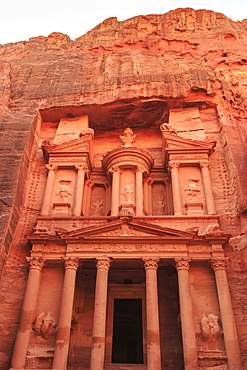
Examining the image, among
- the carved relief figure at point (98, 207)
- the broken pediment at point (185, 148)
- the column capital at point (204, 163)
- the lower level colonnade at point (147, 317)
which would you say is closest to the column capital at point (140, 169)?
the broken pediment at point (185, 148)

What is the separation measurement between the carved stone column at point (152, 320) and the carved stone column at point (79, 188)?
3926 mm

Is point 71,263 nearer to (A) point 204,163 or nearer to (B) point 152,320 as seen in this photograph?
(B) point 152,320

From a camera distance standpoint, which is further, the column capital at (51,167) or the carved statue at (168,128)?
the carved statue at (168,128)

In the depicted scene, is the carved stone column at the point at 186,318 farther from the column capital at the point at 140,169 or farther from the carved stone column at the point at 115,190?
the column capital at the point at 140,169

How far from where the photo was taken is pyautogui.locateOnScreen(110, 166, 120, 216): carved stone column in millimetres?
14411

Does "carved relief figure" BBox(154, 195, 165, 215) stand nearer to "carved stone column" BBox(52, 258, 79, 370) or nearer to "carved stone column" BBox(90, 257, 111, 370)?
"carved stone column" BBox(90, 257, 111, 370)

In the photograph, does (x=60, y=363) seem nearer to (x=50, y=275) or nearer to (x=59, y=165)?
(x=50, y=275)

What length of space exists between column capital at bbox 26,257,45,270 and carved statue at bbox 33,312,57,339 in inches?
71.0

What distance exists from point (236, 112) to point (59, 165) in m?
9.57

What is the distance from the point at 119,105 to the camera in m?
17.6

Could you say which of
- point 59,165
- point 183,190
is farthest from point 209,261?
point 59,165

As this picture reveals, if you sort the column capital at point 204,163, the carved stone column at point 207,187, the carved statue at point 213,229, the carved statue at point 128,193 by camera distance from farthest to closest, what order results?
the column capital at point 204,163, the carved statue at point 128,193, the carved stone column at point 207,187, the carved statue at point 213,229

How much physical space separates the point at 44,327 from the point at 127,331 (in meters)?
6.78

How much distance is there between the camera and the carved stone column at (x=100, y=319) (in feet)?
34.0
